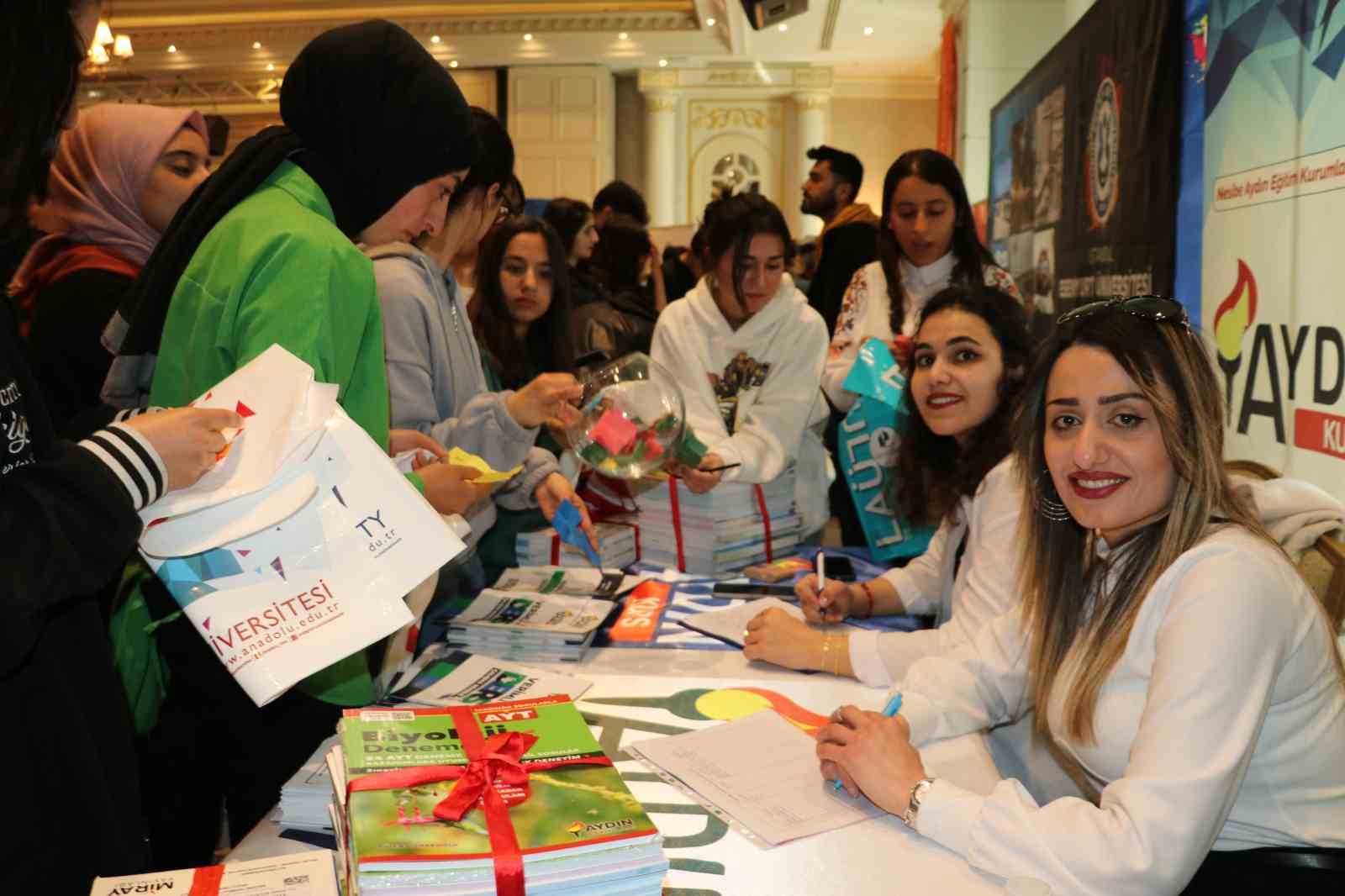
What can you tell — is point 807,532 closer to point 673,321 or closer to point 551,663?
point 673,321

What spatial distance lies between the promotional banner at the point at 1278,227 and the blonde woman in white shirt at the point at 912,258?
2.17ft

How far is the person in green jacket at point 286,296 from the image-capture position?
1.30 metres

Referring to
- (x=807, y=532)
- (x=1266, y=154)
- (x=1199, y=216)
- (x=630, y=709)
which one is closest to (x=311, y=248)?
(x=630, y=709)

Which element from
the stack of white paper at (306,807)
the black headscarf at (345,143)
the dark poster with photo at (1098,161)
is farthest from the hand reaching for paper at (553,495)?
the dark poster with photo at (1098,161)

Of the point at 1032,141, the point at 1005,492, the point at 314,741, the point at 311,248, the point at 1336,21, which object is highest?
the point at 1032,141

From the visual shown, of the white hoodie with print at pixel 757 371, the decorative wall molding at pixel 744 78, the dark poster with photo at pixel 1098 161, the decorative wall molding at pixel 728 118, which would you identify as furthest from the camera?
the decorative wall molding at pixel 728 118

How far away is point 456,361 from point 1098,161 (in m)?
2.63

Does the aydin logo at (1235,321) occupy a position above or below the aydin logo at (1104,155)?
below

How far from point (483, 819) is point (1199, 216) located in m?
2.61

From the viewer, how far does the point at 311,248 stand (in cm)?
130

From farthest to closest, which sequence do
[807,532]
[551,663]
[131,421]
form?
[807,532] → [551,663] → [131,421]

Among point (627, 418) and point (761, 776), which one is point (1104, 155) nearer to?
point (627, 418)

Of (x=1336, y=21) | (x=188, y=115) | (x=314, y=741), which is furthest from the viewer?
(x=188, y=115)

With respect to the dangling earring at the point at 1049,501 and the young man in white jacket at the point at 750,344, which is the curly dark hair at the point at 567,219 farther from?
the dangling earring at the point at 1049,501
